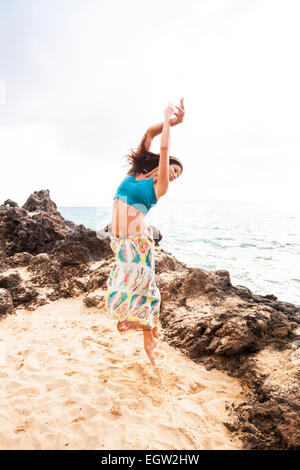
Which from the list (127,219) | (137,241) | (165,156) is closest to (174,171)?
(165,156)

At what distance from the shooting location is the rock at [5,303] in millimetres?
4499

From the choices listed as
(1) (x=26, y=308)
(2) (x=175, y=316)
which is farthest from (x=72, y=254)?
(2) (x=175, y=316)

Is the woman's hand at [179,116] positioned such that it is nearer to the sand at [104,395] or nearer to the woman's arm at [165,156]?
the woman's arm at [165,156]

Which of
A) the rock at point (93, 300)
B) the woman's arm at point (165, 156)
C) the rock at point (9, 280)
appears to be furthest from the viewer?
the rock at point (9, 280)

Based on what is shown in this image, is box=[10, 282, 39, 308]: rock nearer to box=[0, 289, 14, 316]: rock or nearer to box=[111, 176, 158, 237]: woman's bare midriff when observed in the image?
box=[0, 289, 14, 316]: rock

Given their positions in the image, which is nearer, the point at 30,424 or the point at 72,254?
the point at 30,424

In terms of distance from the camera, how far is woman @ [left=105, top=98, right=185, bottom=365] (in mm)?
2486

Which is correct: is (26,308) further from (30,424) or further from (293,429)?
(293,429)

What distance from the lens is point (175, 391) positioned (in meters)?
2.71

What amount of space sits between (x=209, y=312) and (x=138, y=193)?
2.49 metres

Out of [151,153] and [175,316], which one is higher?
[151,153]

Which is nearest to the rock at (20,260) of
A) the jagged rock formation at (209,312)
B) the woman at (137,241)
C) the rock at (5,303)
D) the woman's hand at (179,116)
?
the jagged rock formation at (209,312)

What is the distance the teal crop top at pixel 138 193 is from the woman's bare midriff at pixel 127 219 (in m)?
0.04

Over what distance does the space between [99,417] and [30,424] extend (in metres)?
0.57
